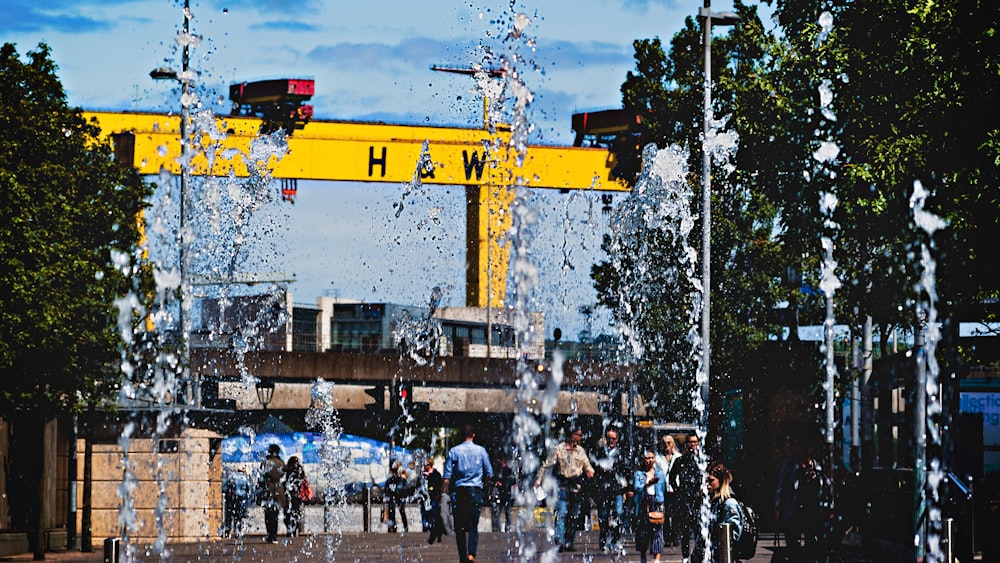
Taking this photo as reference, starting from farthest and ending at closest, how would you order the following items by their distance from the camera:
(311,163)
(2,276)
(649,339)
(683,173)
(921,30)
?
(311,163), (649,339), (683,173), (2,276), (921,30)

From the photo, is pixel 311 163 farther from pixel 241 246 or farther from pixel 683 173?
pixel 241 246

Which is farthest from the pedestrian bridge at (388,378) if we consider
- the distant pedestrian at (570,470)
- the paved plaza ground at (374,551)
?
the distant pedestrian at (570,470)

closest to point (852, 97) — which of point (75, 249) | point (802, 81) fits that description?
point (802, 81)

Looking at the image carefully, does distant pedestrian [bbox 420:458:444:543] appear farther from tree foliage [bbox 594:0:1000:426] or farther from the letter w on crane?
the letter w on crane

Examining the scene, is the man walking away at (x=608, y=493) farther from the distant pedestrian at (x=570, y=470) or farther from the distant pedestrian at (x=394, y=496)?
the distant pedestrian at (x=394, y=496)

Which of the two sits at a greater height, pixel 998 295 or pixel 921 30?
pixel 921 30

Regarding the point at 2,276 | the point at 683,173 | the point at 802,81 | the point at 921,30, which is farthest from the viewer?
the point at 683,173

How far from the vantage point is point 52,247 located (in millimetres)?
24688

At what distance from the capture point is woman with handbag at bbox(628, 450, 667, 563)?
1869cm

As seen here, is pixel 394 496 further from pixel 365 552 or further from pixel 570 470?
pixel 570 470

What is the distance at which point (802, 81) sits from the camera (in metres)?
21.2

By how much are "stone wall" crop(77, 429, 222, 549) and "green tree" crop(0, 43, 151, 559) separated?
1.75m

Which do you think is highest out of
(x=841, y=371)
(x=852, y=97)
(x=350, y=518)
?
(x=852, y=97)

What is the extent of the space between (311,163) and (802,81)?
3449cm
